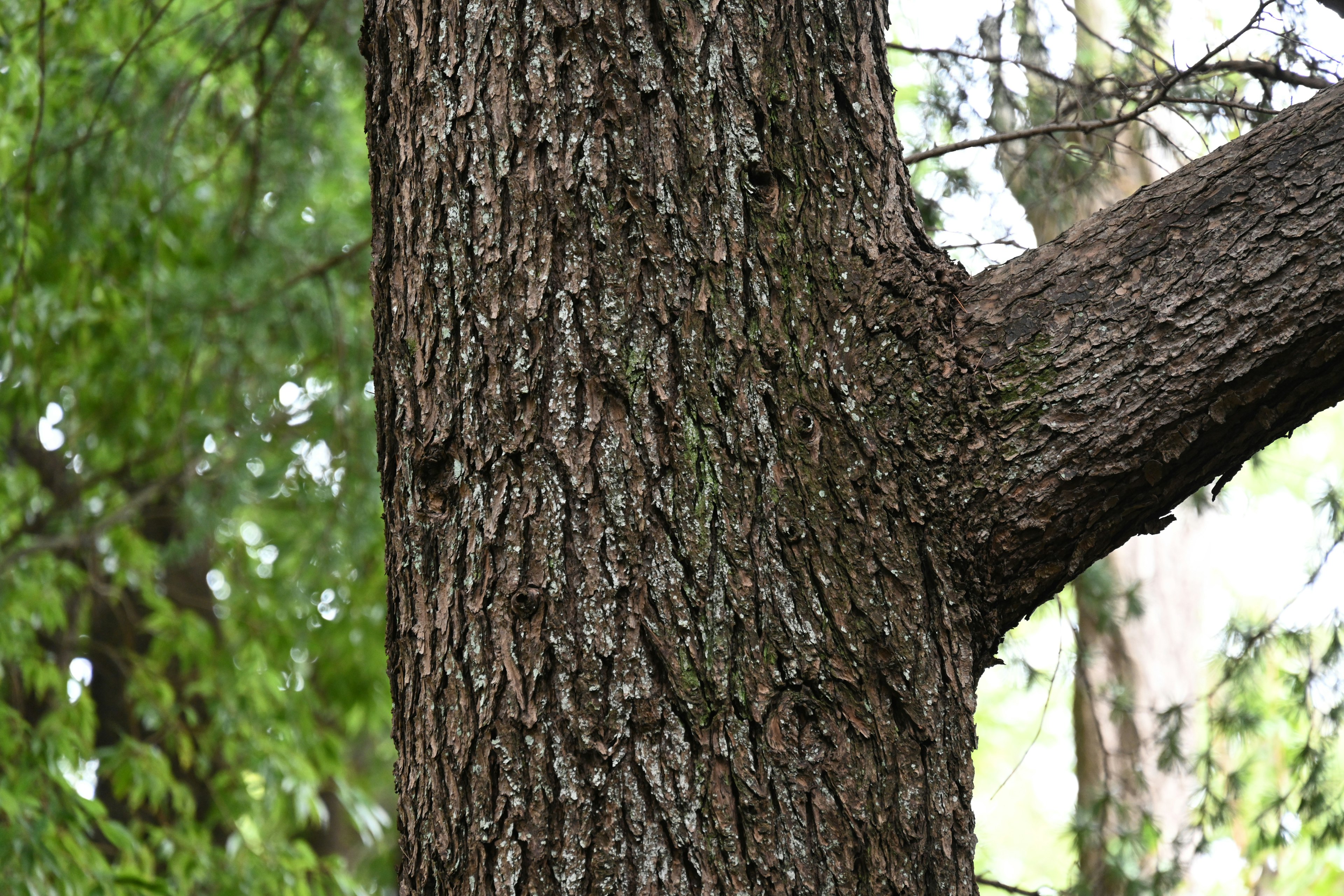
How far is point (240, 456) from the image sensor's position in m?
4.03

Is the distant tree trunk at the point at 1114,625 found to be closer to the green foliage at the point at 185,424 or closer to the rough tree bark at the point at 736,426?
the rough tree bark at the point at 736,426

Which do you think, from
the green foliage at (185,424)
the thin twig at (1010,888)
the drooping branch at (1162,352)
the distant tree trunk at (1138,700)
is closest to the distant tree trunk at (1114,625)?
the distant tree trunk at (1138,700)

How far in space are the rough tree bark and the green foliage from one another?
1765 mm

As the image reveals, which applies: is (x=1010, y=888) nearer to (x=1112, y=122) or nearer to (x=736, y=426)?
(x=736, y=426)

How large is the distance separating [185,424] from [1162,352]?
3503 mm

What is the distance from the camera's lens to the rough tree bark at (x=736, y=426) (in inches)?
38.4

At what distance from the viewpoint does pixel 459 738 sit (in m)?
1.02

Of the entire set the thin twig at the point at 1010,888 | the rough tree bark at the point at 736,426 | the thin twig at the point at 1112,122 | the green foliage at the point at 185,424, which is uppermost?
the green foliage at the point at 185,424

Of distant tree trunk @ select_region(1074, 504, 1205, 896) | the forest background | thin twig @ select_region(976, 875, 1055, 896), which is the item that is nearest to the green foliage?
the forest background

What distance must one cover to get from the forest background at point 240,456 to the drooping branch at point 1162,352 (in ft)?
1.41

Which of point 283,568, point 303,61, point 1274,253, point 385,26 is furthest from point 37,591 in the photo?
point 1274,253

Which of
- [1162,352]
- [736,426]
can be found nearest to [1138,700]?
[1162,352]

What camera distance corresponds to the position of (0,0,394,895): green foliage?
10.8ft

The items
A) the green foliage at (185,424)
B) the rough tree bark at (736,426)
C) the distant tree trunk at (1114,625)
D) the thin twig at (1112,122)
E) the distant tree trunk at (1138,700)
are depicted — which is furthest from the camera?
the green foliage at (185,424)
